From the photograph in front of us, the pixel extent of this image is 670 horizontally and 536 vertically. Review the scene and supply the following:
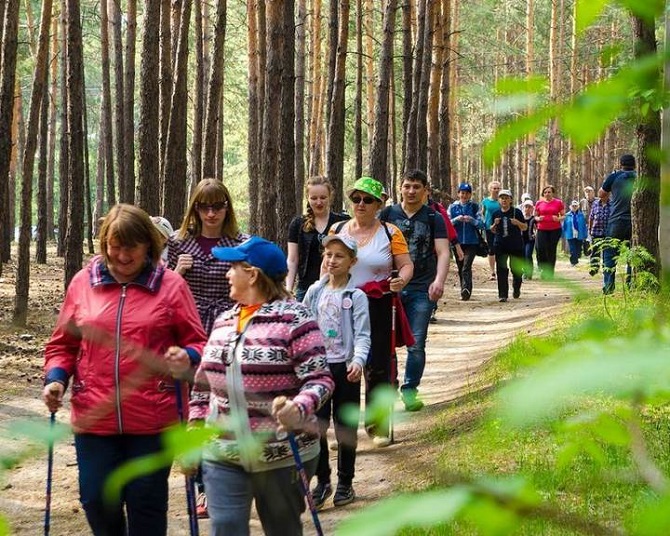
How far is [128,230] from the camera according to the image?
4793 mm

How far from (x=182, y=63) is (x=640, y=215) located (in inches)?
382

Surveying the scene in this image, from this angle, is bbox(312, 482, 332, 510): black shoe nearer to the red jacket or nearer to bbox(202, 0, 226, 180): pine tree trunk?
the red jacket

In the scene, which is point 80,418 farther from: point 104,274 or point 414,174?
point 414,174

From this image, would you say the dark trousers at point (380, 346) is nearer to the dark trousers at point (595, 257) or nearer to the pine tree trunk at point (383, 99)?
the dark trousers at point (595, 257)

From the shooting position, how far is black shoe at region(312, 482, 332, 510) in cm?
667

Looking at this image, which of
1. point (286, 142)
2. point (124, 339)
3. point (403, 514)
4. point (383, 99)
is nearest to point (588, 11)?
point (403, 514)

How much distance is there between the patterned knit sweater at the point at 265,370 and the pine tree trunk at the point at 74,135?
1130 centimetres

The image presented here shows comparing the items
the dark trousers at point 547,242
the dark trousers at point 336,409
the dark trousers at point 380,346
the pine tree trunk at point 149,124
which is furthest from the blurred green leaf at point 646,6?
the dark trousers at point 547,242

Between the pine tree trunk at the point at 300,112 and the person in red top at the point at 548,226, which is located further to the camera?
the pine tree trunk at the point at 300,112

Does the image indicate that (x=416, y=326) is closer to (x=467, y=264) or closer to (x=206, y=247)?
(x=206, y=247)

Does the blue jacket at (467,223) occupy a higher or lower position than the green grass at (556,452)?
higher

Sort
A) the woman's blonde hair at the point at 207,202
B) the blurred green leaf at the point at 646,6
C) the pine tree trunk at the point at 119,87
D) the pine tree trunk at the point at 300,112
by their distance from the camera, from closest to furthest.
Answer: the blurred green leaf at the point at 646,6 → the woman's blonde hair at the point at 207,202 → the pine tree trunk at the point at 119,87 → the pine tree trunk at the point at 300,112

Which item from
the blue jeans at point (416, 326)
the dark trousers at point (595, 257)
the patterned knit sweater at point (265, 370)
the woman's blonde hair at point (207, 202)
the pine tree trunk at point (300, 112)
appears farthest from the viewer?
the pine tree trunk at point (300, 112)

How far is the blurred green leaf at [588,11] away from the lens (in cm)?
77
